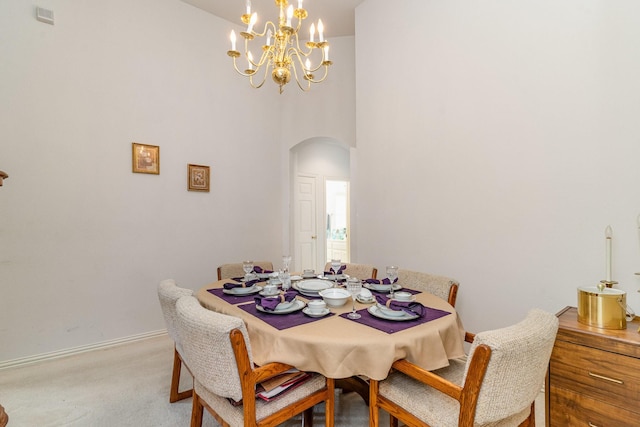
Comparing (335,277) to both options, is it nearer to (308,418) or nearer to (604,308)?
(308,418)

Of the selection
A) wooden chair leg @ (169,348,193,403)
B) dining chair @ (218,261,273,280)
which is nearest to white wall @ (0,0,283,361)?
dining chair @ (218,261,273,280)

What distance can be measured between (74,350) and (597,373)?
3875 millimetres

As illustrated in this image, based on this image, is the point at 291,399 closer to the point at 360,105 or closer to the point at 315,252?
the point at 360,105

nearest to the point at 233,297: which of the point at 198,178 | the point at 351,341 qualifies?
the point at 351,341

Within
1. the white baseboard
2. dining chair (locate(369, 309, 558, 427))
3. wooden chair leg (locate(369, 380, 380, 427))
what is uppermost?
dining chair (locate(369, 309, 558, 427))

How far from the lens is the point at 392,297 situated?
6.22 ft

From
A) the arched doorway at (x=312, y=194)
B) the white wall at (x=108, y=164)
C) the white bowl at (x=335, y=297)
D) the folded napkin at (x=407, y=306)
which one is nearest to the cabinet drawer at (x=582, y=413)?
the folded napkin at (x=407, y=306)

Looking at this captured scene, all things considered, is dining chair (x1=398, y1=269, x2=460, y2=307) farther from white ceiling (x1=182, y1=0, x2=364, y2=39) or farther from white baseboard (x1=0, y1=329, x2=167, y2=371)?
white ceiling (x1=182, y1=0, x2=364, y2=39)

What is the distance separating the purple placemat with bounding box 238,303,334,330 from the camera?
151cm

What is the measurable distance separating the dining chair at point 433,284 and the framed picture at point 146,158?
9.01 feet

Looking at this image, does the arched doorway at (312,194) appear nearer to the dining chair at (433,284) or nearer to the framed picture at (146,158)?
the framed picture at (146,158)

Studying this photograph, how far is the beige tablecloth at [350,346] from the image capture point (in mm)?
1320

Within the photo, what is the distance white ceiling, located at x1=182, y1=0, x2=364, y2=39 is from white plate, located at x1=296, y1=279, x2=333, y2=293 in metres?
3.10

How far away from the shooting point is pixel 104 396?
7.22 ft
